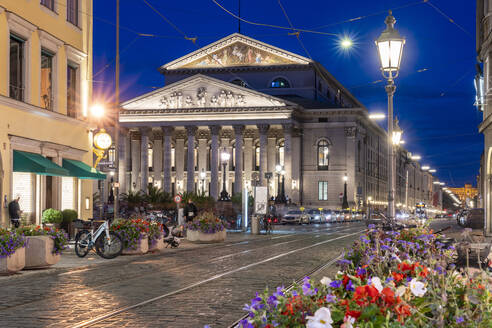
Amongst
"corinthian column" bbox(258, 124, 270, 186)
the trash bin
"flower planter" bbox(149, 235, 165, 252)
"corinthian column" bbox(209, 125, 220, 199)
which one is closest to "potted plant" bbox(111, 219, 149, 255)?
"flower planter" bbox(149, 235, 165, 252)

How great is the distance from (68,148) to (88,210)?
3.43 metres

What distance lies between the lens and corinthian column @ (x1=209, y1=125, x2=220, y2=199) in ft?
293

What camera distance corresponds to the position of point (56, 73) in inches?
1069

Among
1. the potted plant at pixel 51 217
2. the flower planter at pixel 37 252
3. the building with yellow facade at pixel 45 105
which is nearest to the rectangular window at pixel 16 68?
the building with yellow facade at pixel 45 105

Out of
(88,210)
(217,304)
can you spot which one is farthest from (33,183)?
(217,304)

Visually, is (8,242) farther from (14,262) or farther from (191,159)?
(191,159)

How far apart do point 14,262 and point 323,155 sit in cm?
8077

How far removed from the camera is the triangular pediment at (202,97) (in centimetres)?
8681

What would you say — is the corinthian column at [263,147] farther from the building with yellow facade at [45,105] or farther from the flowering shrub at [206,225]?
the flowering shrub at [206,225]

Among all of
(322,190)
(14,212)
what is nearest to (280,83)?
(322,190)

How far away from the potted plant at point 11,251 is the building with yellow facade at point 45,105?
6.73 meters

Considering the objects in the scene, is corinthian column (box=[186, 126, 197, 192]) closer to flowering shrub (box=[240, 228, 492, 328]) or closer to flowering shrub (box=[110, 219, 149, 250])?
flowering shrub (box=[110, 219, 149, 250])

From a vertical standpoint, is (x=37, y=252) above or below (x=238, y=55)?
below

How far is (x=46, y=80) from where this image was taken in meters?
26.8
